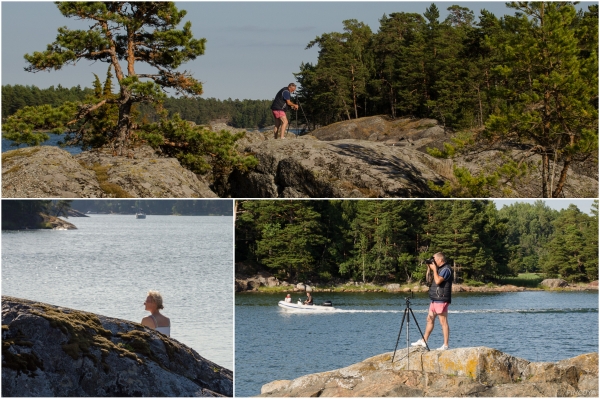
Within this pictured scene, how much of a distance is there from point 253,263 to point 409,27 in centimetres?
6328

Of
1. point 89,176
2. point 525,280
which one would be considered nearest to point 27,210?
point 89,176

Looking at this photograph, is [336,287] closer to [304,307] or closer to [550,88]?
[304,307]

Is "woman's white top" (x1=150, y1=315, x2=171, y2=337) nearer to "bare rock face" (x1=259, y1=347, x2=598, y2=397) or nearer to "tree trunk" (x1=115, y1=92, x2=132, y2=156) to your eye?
"bare rock face" (x1=259, y1=347, x2=598, y2=397)

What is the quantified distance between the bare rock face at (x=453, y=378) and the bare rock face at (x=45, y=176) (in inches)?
259

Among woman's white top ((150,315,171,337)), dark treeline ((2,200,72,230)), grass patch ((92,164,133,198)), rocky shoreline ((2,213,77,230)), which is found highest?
grass patch ((92,164,133,198))

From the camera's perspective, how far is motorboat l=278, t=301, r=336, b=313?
30.6 feet

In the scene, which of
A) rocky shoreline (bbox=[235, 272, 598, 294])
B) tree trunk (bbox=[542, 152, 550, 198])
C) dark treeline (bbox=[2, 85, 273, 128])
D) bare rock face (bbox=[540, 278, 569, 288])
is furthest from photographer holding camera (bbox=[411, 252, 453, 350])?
dark treeline (bbox=[2, 85, 273, 128])

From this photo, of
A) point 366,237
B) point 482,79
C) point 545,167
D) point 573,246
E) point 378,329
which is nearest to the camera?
point 366,237

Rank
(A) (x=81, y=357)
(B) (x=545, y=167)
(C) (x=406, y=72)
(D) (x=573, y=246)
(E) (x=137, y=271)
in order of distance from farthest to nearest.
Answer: (C) (x=406, y=72) → (B) (x=545, y=167) → (D) (x=573, y=246) → (E) (x=137, y=271) → (A) (x=81, y=357)

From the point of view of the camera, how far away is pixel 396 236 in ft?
Answer: 31.7

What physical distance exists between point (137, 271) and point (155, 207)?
99 cm

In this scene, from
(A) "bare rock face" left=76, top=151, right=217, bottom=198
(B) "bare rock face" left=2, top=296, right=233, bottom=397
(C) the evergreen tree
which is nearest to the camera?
(B) "bare rock face" left=2, top=296, right=233, bottom=397

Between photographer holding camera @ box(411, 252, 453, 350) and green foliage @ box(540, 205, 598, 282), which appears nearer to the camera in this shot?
photographer holding camera @ box(411, 252, 453, 350)

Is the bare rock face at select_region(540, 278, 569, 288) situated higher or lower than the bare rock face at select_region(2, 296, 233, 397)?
higher
